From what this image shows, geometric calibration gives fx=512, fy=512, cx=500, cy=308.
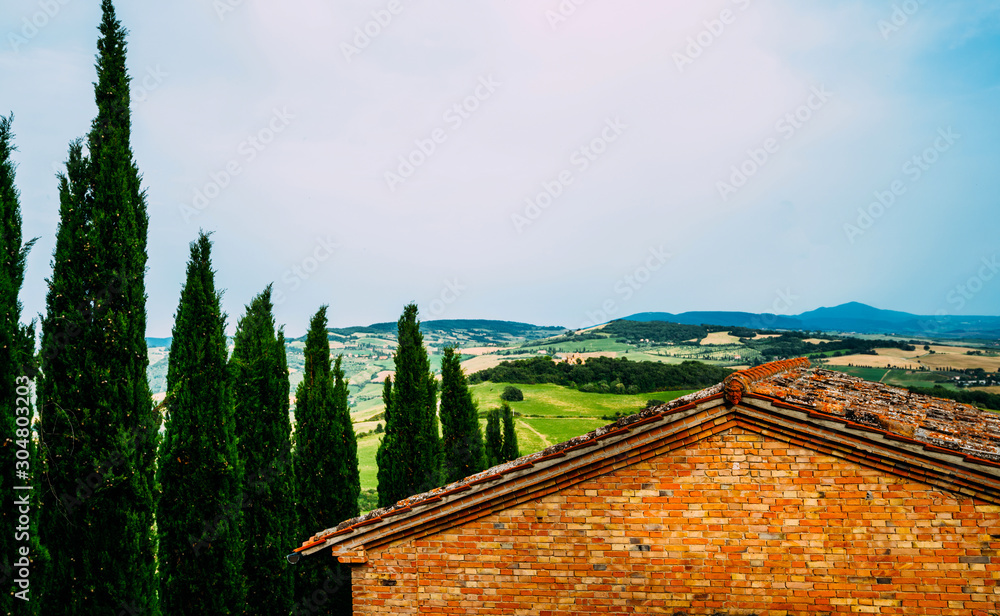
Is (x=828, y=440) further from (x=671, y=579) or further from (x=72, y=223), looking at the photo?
(x=72, y=223)

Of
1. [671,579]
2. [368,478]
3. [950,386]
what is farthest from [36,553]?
[950,386]

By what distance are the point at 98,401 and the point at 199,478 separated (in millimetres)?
2536

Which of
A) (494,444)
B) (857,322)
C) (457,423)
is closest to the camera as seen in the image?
(457,423)

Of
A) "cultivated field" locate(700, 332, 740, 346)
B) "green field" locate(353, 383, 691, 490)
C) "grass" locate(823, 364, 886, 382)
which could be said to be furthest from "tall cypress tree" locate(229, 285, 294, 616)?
"cultivated field" locate(700, 332, 740, 346)

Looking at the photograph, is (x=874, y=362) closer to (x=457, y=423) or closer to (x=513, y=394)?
(x=513, y=394)

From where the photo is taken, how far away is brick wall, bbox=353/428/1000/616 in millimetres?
5590

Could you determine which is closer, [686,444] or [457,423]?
[686,444]

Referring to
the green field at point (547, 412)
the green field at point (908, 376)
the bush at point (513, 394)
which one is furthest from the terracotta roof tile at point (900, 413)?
the bush at point (513, 394)

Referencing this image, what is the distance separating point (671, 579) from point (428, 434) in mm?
12272

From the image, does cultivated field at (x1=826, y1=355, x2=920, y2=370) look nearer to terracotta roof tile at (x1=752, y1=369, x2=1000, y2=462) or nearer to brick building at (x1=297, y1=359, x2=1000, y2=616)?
terracotta roof tile at (x1=752, y1=369, x2=1000, y2=462)

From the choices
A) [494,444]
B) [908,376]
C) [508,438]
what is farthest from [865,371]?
[494,444]

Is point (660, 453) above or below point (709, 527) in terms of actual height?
above

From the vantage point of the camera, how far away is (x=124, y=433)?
27.8 feet

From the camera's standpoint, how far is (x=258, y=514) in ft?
38.9
